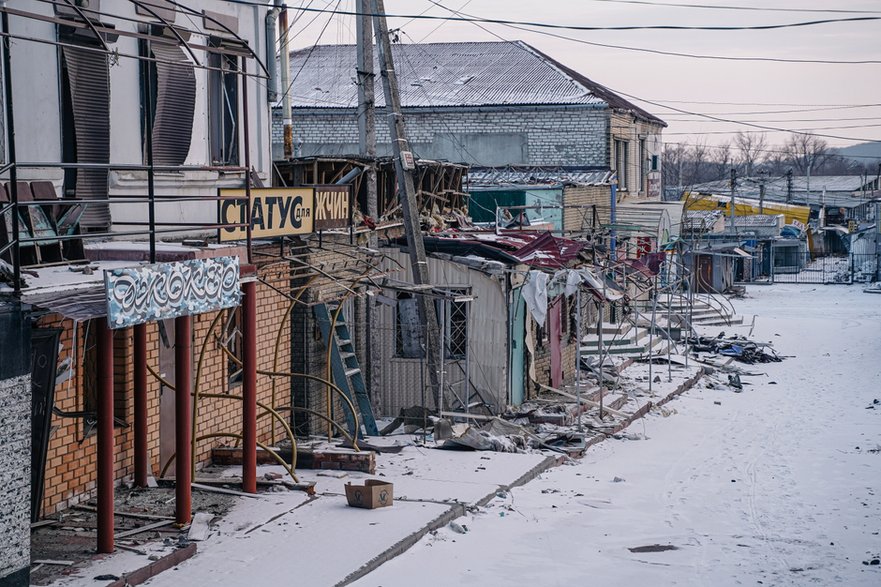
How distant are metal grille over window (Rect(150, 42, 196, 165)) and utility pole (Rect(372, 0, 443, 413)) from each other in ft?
11.5

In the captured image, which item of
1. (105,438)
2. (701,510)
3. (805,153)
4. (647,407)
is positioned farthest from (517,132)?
(805,153)

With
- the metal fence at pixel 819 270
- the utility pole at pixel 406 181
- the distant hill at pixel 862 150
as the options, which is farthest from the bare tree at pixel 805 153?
the utility pole at pixel 406 181

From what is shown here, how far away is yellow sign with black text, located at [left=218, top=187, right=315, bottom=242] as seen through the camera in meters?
11.7

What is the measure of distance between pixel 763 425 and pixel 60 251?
43.2 feet

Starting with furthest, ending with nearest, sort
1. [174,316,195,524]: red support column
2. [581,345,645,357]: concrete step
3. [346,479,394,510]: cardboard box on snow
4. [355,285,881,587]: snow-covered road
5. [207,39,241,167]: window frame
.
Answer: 1. [581,345,645,357]: concrete step
2. [207,39,241,167]: window frame
3. [346,479,394,510]: cardboard box on snow
4. [174,316,195,524]: red support column
5. [355,285,881,587]: snow-covered road

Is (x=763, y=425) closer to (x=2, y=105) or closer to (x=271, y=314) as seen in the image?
(x=271, y=314)

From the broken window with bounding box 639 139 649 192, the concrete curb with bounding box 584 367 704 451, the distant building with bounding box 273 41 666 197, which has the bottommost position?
the concrete curb with bounding box 584 367 704 451

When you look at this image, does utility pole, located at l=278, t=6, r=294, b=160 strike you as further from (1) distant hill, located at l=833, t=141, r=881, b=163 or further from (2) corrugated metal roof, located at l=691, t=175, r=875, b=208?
(1) distant hill, located at l=833, t=141, r=881, b=163

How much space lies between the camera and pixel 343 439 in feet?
50.7

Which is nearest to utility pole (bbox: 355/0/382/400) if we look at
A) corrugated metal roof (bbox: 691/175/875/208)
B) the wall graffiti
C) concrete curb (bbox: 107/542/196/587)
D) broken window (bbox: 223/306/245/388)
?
broken window (bbox: 223/306/245/388)

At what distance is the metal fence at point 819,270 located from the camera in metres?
48.9

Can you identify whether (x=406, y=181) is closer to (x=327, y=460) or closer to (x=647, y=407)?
(x=327, y=460)

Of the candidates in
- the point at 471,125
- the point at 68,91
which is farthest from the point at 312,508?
the point at 471,125

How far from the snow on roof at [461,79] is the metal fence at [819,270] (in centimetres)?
1440
